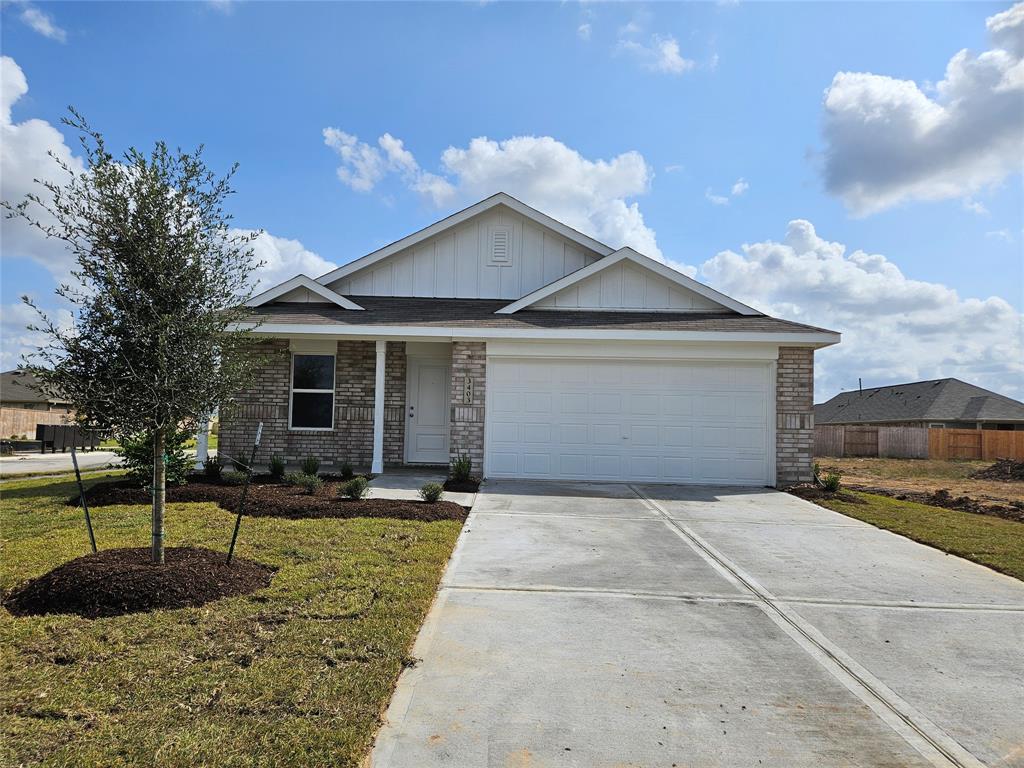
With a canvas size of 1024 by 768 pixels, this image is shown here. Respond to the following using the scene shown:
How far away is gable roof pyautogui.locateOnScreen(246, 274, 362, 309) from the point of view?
13.7 m

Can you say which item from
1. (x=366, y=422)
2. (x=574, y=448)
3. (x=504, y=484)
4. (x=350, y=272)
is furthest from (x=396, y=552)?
(x=350, y=272)

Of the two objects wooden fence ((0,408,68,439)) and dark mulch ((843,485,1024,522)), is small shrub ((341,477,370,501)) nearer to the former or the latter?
dark mulch ((843,485,1024,522))

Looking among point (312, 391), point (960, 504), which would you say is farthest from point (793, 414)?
point (312, 391)

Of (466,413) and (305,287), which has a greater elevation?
(305,287)

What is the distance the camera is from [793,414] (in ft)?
40.9

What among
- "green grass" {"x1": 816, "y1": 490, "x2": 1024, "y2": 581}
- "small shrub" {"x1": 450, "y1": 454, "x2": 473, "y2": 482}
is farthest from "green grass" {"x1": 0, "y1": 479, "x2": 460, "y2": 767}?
"green grass" {"x1": 816, "y1": 490, "x2": 1024, "y2": 581}

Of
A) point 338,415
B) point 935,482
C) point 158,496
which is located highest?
point 338,415

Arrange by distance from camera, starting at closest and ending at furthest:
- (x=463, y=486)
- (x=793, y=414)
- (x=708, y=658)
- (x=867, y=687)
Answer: (x=867, y=687) < (x=708, y=658) < (x=463, y=486) < (x=793, y=414)

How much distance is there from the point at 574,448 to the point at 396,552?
6.63m

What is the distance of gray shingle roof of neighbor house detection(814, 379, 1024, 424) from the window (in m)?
32.0

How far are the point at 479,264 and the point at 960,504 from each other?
35.2 feet

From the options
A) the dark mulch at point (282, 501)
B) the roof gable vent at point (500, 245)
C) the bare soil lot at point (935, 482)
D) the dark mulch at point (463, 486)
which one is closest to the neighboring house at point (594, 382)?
the dark mulch at point (463, 486)

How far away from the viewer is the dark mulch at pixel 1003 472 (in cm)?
2081

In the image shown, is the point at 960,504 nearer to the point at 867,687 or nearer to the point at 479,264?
the point at 867,687
